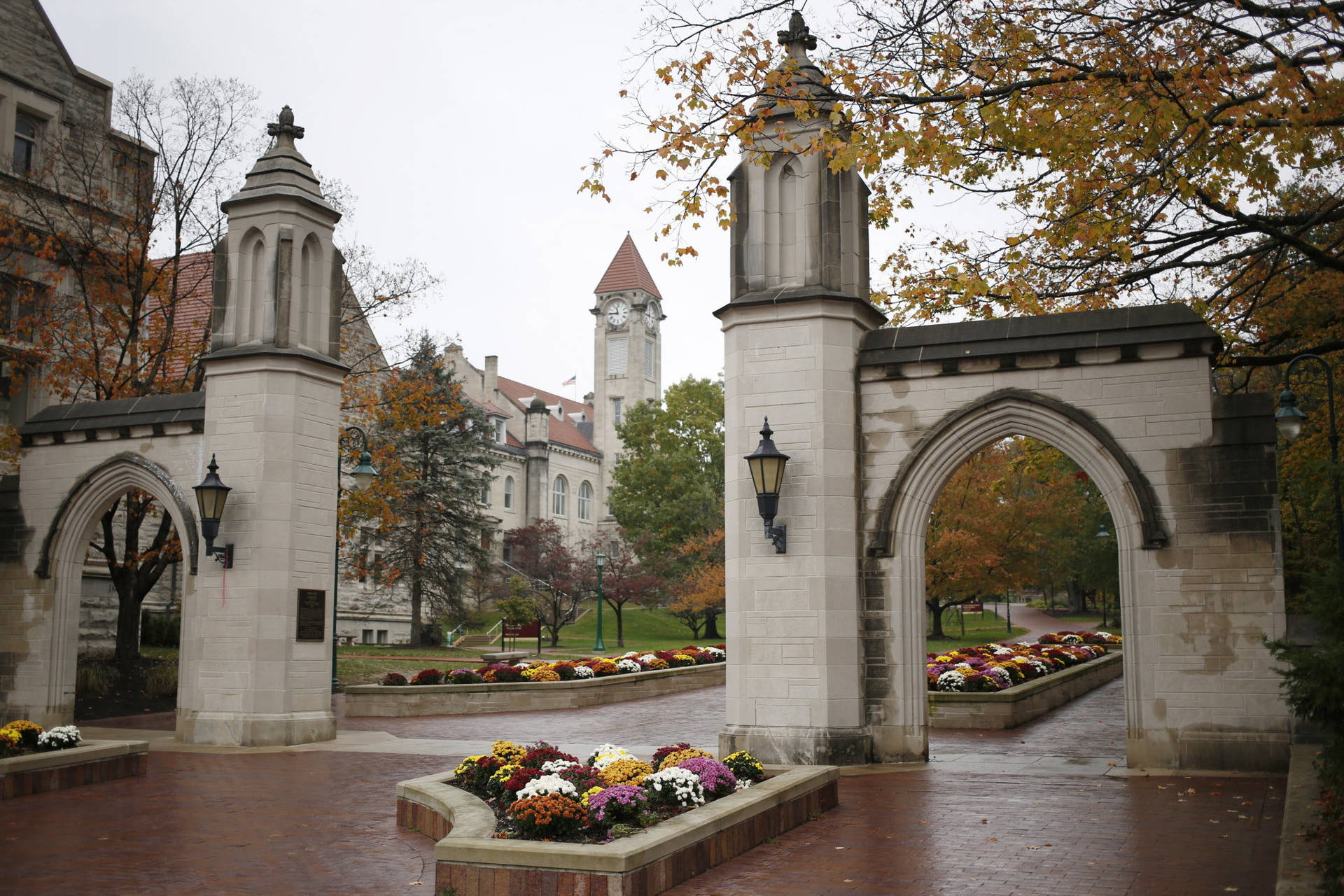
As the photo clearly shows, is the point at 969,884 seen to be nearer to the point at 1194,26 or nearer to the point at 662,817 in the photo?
the point at 662,817

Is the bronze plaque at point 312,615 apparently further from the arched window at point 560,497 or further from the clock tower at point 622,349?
the clock tower at point 622,349

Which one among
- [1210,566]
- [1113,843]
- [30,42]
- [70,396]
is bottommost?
[1113,843]

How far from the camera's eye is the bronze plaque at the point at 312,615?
608 inches

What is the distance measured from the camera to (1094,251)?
631 inches

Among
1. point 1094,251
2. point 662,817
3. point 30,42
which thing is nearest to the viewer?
point 662,817

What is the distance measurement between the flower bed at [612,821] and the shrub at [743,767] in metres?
0.02

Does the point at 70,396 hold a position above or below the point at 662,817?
above

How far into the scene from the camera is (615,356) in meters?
83.9

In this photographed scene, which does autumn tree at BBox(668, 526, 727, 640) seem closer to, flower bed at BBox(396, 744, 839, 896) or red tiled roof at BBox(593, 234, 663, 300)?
flower bed at BBox(396, 744, 839, 896)

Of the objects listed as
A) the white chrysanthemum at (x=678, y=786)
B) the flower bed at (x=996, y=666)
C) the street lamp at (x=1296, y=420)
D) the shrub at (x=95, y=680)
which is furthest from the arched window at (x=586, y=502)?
the white chrysanthemum at (x=678, y=786)

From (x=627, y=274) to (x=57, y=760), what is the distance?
75709 mm

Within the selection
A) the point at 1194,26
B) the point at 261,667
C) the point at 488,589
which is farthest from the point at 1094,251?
the point at 488,589

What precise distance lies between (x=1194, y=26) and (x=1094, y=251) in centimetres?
636

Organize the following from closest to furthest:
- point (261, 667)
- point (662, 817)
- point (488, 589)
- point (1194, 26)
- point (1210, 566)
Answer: point (662, 817), point (1194, 26), point (1210, 566), point (261, 667), point (488, 589)
